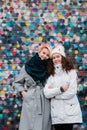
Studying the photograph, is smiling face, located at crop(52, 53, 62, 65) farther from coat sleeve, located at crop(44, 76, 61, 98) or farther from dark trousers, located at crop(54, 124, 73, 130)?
dark trousers, located at crop(54, 124, 73, 130)

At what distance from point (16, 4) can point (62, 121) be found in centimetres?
201

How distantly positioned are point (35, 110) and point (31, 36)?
1.35m

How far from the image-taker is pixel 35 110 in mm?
4969

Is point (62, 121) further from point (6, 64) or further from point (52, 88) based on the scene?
point (6, 64)

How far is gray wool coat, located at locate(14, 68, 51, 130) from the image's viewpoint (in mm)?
4969

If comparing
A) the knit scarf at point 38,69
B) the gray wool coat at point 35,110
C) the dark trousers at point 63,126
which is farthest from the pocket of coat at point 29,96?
the dark trousers at point 63,126

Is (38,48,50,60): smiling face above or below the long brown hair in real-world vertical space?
above

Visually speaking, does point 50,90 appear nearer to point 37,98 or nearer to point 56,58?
point 37,98

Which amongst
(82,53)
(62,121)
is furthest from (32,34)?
(62,121)

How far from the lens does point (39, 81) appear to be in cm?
505

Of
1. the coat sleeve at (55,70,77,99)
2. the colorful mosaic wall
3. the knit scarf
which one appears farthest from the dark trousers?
the colorful mosaic wall

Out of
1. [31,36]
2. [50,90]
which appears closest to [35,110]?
[50,90]

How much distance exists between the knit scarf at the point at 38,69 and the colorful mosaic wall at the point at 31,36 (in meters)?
0.88

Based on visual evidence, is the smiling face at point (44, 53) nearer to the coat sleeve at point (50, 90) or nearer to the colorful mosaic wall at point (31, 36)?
the coat sleeve at point (50, 90)
